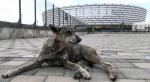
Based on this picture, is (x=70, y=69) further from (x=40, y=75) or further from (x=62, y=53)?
(x=40, y=75)

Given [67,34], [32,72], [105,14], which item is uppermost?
[105,14]

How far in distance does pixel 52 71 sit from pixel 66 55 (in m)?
0.40

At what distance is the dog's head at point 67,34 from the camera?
382 cm

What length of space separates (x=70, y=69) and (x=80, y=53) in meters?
0.52

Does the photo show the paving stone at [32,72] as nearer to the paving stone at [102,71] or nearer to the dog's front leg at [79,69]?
the dog's front leg at [79,69]

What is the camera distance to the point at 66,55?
14.3 feet

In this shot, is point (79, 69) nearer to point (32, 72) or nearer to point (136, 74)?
point (32, 72)

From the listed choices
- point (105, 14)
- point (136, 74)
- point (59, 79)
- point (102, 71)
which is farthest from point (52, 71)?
point (105, 14)

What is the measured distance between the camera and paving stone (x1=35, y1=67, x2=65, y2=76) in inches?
160

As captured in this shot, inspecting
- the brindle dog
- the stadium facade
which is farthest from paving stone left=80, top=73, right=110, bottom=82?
the stadium facade

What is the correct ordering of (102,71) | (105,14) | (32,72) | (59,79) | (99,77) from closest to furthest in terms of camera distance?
(59,79)
(99,77)
(32,72)
(102,71)
(105,14)

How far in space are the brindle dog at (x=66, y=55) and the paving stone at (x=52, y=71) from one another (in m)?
0.10

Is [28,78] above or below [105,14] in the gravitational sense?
below

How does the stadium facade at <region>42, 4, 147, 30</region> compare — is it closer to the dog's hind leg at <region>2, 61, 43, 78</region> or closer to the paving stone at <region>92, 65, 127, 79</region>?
the paving stone at <region>92, 65, 127, 79</region>
